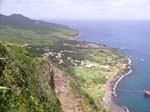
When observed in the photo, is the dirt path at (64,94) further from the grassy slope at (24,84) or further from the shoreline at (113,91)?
the shoreline at (113,91)

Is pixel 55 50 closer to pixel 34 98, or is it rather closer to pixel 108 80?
pixel 108 80

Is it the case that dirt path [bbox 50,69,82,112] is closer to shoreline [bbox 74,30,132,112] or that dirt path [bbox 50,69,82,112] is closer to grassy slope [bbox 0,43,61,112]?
grassy slope [bbox 0,43,61,112]

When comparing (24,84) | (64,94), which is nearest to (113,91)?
(64,94)

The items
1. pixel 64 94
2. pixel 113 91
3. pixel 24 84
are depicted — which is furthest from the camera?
pixel 113 91

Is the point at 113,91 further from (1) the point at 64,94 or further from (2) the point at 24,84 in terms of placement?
(2) the point at 24,84

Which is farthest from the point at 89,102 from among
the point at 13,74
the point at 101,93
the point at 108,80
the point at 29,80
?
the point at 108,80

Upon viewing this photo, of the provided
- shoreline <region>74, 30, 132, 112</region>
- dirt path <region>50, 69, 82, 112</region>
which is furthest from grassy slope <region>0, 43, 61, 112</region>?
shoreline <region>74, 30, 132, 112</region>
